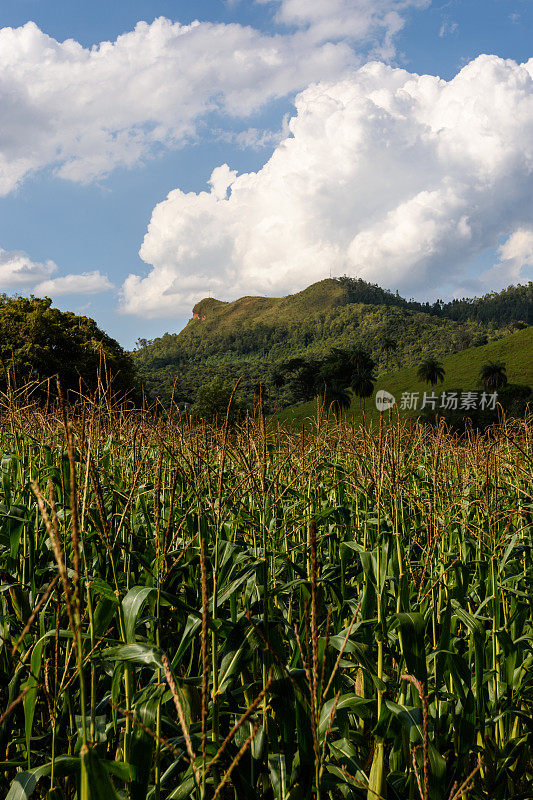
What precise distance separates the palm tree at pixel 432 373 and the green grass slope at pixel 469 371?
1.11 m

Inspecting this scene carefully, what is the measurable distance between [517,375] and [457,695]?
81.9 meters

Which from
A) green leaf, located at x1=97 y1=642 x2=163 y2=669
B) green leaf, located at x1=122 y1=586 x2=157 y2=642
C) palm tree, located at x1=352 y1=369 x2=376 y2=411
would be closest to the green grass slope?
palm tree, located at x1=352 y1=369 x2=376 y2=411

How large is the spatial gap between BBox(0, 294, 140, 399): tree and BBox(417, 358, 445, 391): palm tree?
55.9 metres

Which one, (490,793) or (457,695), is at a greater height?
(457,695)

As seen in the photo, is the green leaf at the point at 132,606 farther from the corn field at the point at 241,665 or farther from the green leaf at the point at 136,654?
the green leaf at the point at 136,654

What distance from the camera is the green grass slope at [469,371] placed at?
77250mm

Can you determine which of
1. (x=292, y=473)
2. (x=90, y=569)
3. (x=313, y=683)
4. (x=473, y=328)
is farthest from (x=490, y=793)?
(x=473, y=328)

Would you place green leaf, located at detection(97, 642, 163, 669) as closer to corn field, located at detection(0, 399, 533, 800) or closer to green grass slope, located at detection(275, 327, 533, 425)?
corn field, located at detection(0, 399, 533, 800)

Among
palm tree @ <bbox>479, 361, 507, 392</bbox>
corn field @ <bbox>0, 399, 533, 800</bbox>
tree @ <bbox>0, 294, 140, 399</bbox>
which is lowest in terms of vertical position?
corn field @ <bbox>0, 399, 533, 800</bbox>

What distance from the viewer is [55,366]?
112 feet

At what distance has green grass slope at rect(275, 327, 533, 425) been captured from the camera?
253ft

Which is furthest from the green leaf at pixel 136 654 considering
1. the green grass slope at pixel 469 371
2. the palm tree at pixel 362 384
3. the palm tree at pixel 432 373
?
the palm tree at pixel 432 373

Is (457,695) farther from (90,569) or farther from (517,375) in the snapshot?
(517,375)

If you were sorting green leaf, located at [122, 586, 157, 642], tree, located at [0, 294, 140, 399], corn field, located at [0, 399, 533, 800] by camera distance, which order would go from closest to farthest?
1. corn field, located at [0, 399, 533, 800]
2. green leaf, located at [122, 586, 157, 642]
3. tree, located at [0, 294, 140, 399]
